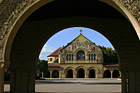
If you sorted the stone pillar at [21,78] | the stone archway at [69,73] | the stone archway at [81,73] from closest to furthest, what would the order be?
the stone pillar at [21,78], the stone archway at [81,73], the stone archway at [69,73]

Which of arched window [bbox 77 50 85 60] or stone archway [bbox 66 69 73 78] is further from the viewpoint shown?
stone archway [bbox 66 69 73 78]

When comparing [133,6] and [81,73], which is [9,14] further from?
[81,73]

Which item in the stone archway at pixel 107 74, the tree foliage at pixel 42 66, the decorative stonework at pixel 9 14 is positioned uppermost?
the decorative stonework at pixel 9 14

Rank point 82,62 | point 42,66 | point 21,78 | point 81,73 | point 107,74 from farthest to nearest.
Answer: point 107,74, point 81,73, point 82,62, point 42,66, point 21,78

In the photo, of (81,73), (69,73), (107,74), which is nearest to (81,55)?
(81,73)

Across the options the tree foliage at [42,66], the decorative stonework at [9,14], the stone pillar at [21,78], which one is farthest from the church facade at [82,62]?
the decorative stonework at [9,14]

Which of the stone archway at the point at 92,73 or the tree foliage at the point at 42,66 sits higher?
the tree foliage at the point at 42,66

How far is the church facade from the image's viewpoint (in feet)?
184

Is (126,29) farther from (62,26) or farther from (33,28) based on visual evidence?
(33,28)

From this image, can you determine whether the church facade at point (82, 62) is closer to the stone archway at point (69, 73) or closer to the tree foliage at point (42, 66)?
the stone archway at point (69, 73)

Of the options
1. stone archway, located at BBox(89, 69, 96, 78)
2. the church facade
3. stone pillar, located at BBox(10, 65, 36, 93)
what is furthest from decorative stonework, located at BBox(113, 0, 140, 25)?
stone archway, located at BBox(89, 69, 96, 78)

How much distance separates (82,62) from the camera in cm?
5675

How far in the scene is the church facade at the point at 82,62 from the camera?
184 ft

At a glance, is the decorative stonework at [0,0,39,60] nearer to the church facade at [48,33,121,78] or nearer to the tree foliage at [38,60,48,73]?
the tree foliage at [38,60,48,73]
